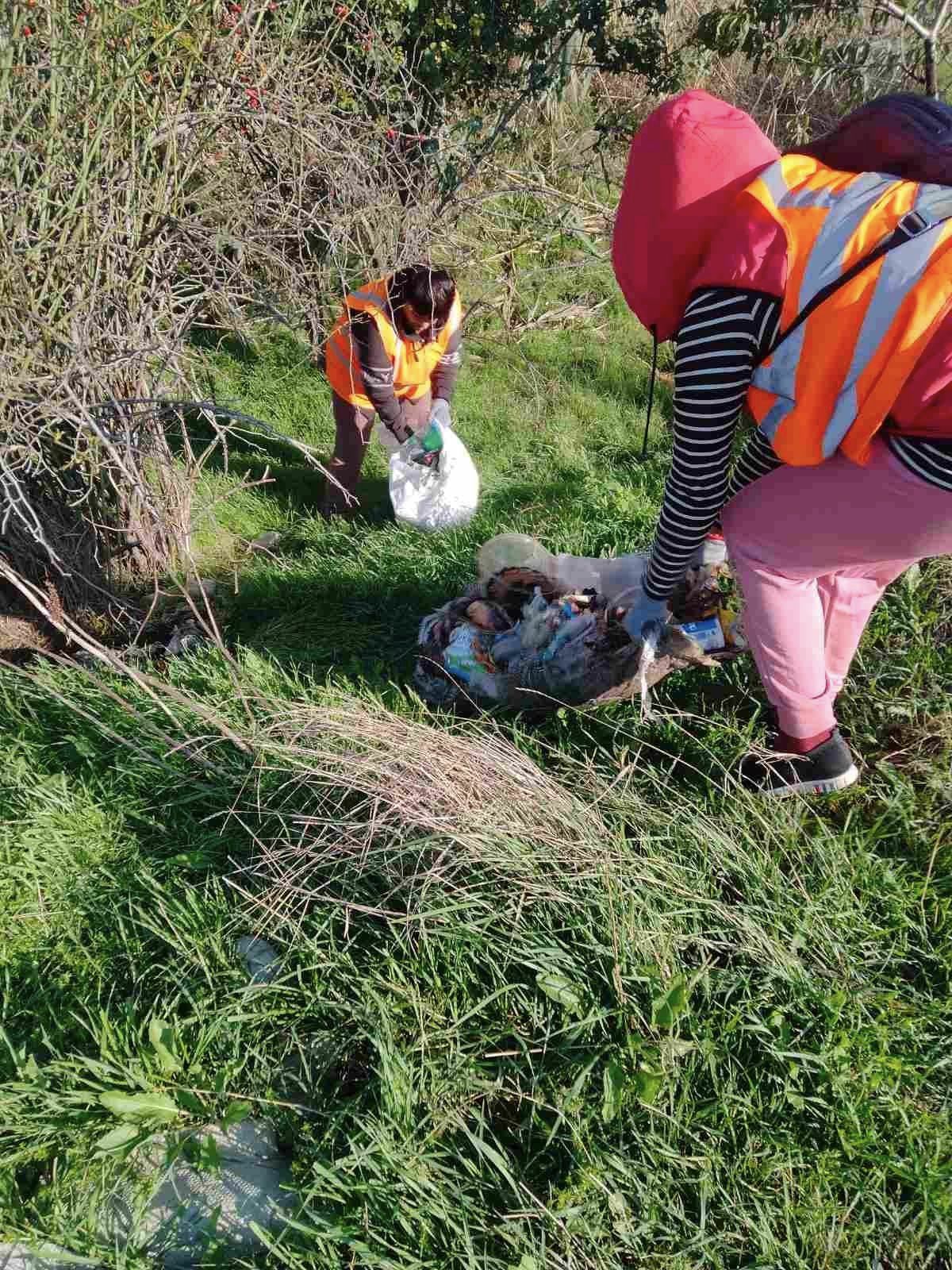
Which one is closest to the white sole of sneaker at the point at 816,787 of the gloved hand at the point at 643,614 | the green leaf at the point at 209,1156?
the gloved hand at the point at 643,614

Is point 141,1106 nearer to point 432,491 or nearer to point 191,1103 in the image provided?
point 191,1103

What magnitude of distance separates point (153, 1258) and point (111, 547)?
8.62 feet

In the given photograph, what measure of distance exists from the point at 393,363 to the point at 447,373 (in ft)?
1.51

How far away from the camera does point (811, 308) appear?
155 cm

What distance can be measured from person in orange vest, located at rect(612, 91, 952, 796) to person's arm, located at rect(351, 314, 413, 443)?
6.81ft

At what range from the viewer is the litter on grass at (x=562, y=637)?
100 inches

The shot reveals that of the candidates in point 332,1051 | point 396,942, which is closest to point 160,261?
point 396,942

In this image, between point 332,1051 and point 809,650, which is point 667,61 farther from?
point 332,1051

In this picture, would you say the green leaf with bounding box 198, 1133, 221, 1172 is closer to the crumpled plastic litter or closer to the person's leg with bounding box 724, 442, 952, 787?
the crumpled plastic litter

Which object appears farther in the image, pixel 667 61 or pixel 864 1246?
pixel 667 61

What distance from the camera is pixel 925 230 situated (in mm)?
1450

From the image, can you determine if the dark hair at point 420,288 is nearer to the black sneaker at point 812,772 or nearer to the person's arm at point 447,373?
the person's arm at point 447,373

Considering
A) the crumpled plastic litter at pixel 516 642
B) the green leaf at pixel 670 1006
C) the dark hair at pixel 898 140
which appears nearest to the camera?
the dark hair at pixel 898 140

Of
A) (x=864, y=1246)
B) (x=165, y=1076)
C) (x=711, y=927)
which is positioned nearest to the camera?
(x=864, y=1246)
